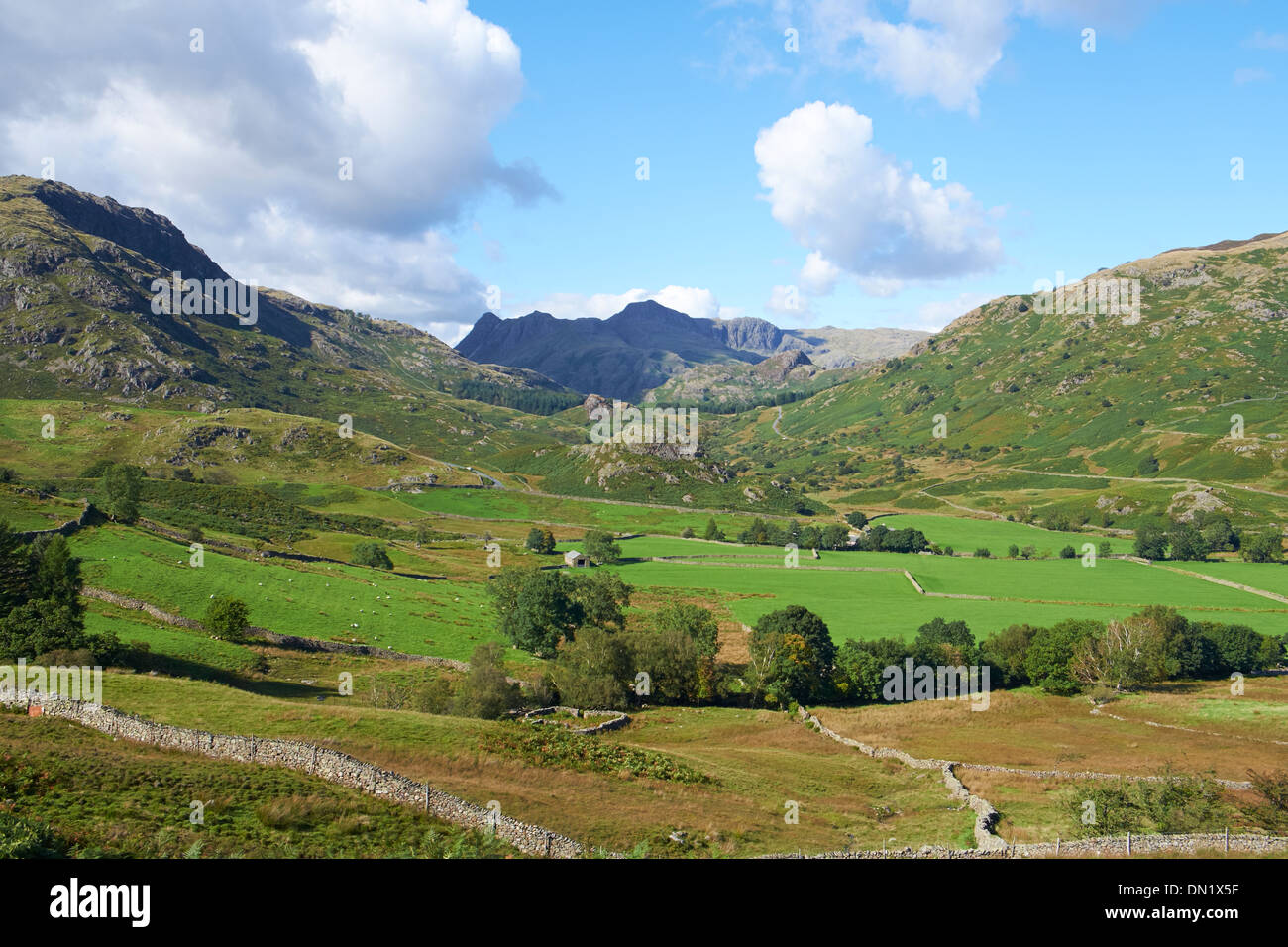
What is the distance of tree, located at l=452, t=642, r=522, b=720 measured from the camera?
56750 millimetres

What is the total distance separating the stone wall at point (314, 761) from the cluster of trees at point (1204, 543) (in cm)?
18535

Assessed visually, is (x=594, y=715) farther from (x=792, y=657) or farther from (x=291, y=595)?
(x=291, y=595)

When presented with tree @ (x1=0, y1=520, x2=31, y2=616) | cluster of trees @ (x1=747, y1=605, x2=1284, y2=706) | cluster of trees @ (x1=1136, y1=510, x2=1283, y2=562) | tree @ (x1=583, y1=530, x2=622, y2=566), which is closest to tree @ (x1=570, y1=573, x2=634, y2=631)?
cluster of trees @ (x1=747, y1=605, x2=1284, y2=706)

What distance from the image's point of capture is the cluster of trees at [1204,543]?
16200 centimetres

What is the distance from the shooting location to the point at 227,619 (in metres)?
72.3

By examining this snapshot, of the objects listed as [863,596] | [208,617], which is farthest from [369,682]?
[863,596]

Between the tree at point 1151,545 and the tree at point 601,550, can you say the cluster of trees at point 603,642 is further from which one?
the tree at point 1151,545

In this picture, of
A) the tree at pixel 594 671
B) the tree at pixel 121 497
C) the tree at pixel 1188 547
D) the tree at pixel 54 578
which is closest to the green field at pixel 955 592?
the tree at pixel 1188 547

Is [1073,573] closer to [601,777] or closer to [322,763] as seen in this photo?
[601,777]

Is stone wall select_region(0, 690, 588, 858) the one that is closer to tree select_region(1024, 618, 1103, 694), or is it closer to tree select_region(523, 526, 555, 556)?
tree select_region(1024, 618, 1103, 694)

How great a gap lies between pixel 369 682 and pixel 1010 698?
235 ft

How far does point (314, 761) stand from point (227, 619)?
49.7 m

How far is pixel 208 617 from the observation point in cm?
7269

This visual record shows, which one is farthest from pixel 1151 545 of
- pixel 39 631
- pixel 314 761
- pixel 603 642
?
pixel 39 631
